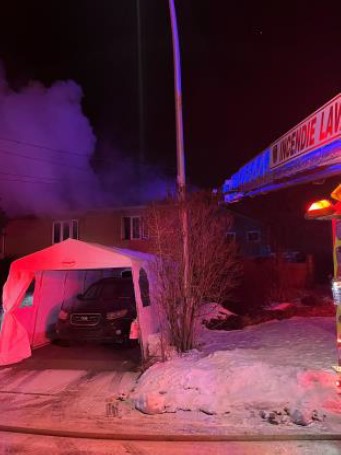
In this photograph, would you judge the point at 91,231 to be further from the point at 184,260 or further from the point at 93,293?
the point at 184,260

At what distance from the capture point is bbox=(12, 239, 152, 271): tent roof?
8.82 m

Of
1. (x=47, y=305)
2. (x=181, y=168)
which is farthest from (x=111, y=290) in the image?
(x=181, y=168)

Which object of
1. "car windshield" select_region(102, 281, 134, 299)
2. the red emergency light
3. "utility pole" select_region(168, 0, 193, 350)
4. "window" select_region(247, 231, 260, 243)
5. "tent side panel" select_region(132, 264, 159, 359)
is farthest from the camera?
"window" select_region(247, 231, 260, 243)

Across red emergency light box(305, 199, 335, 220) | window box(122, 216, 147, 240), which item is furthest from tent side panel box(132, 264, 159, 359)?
window box(122, 216, 147, 240)

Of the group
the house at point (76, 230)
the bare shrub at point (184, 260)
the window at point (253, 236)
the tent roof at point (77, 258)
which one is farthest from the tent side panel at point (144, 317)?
the window at point (253, 236)

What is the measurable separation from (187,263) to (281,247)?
12735 mm

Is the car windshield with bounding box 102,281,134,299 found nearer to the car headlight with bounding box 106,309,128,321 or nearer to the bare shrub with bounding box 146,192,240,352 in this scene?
the car headlight with bounding box 106,309,128,321

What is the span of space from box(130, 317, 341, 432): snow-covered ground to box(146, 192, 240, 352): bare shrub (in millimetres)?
680

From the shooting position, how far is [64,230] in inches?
1051

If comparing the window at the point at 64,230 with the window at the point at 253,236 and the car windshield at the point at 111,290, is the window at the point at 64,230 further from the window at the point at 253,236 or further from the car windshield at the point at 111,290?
the car windshield at the point at 111,290

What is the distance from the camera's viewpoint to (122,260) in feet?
28.6

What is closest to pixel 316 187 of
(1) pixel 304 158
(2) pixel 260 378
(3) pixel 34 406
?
(1) pixel 304 158

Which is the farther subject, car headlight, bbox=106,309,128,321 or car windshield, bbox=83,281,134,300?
car windshield, bbox=83,281,134,300

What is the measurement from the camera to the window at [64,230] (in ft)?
A: 86.4
